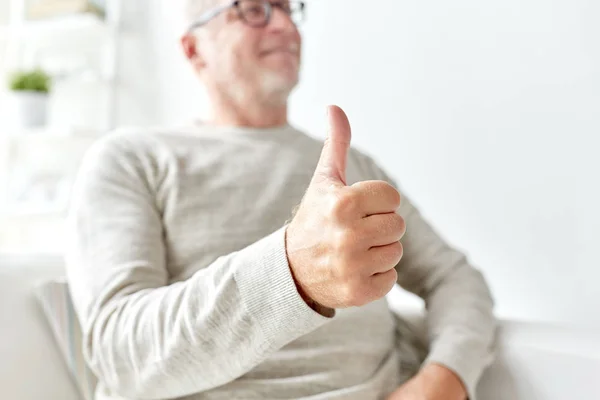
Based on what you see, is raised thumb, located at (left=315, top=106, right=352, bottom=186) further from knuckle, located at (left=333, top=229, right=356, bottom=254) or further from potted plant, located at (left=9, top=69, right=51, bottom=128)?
potted plant, located at (left=9, top=69, right=51, bottom=128)

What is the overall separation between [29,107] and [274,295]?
79.1 inches

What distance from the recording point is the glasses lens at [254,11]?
1.05m

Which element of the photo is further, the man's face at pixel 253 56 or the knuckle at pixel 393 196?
the man's face at pixel 253 56

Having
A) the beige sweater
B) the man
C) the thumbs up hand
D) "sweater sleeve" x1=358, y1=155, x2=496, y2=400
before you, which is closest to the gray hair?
the man

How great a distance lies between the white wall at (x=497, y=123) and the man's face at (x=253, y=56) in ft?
1.50

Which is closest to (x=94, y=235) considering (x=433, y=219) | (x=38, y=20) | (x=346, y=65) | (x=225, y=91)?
(x=225, y=91)

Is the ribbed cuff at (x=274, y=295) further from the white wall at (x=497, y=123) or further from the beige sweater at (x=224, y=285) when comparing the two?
the white wall at (x=497, y=123)

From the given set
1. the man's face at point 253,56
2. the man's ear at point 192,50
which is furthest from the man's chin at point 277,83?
the man's ear at point 192,50

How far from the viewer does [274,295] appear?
0.57 metres

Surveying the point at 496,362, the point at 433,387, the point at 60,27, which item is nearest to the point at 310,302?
the point at 433,387

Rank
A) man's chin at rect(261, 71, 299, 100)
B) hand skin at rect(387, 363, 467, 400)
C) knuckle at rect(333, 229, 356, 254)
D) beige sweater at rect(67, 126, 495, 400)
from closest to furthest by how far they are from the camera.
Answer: knuckle at rect(333, 229, 356, 254), beige sweater at rect(67, 126, 495, 400), hand skin at rect(387, 363, 467, 400), man's chin at rect(261, 71, 299, 100)

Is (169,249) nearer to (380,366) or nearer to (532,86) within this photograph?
(380,366)

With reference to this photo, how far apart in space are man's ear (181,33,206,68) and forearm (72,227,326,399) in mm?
489

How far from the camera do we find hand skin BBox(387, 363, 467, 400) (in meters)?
0.81
